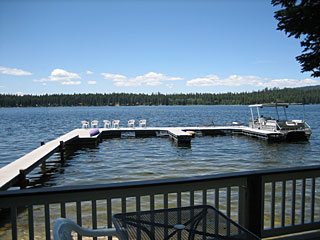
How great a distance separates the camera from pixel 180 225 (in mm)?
1749

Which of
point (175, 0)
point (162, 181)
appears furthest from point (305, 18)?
point (175, 0)

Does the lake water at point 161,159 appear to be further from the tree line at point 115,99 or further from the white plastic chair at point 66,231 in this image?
the tree line at point 115,99

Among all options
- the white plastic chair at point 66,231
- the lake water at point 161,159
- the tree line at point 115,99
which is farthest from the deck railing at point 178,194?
the tree line at point 115,99

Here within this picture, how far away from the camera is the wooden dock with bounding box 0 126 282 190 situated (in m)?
8.29

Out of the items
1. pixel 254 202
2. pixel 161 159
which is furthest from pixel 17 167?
pixel 254 202

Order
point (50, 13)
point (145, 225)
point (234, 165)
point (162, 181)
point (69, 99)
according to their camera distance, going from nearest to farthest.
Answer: point (145, 225)
point (162, 181)
point (234, 165)
point (50, 13)
point (69, 99)

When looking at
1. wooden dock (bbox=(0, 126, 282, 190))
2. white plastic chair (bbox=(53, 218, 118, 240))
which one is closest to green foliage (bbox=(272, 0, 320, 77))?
white plastic chair (bbox=(53, 218, 118, 240))

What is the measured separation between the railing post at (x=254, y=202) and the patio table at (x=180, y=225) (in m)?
0.76

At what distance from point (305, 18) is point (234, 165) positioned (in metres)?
11.1

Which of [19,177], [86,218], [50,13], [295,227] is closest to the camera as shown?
[295,227]

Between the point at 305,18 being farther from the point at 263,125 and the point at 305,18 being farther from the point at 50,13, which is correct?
the point at 263,125

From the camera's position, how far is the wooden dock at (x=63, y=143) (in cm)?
829

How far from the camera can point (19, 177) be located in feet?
27.1

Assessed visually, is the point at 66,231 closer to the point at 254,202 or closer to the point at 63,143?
the point at 254,202
